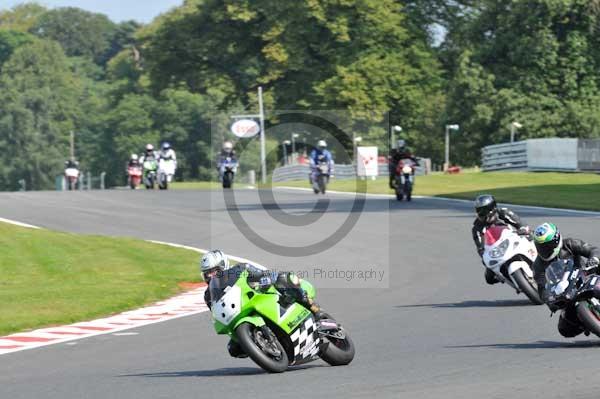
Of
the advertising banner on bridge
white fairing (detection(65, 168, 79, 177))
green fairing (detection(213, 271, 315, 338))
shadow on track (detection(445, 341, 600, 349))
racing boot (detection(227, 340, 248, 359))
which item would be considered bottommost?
shadow on track (detection(445, 341, 600, 349))

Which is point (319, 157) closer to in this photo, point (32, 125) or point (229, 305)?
point (229, 305)

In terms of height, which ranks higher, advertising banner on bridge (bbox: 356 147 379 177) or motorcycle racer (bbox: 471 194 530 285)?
advertising banner on bridge (bbox: 356 147 379 177)

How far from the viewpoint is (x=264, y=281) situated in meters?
10.6

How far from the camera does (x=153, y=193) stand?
4291 centimetres

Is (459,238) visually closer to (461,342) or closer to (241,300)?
(461,342)

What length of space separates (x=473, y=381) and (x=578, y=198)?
23743mm

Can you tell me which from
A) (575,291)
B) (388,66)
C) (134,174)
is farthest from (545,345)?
(388,66)

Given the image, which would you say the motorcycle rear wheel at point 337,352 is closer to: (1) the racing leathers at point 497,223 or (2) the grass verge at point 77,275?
(1) the racing leathers at point 497,223

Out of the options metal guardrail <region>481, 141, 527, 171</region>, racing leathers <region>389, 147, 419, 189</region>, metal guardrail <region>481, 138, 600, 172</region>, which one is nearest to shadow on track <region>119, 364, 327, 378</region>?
racing leathers <region>389, 147, 419, 189</region>

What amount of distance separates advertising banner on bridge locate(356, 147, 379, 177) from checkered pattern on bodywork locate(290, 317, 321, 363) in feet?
141

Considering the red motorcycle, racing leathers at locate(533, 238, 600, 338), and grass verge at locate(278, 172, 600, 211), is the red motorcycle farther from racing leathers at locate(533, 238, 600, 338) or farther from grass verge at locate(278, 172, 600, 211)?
racing leathers at locate(533, 238, 600, 338)

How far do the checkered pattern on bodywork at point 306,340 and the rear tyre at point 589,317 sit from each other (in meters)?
2.34

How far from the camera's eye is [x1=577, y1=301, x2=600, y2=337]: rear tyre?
10992 millimetres

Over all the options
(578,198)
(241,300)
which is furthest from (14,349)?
(578,198)
